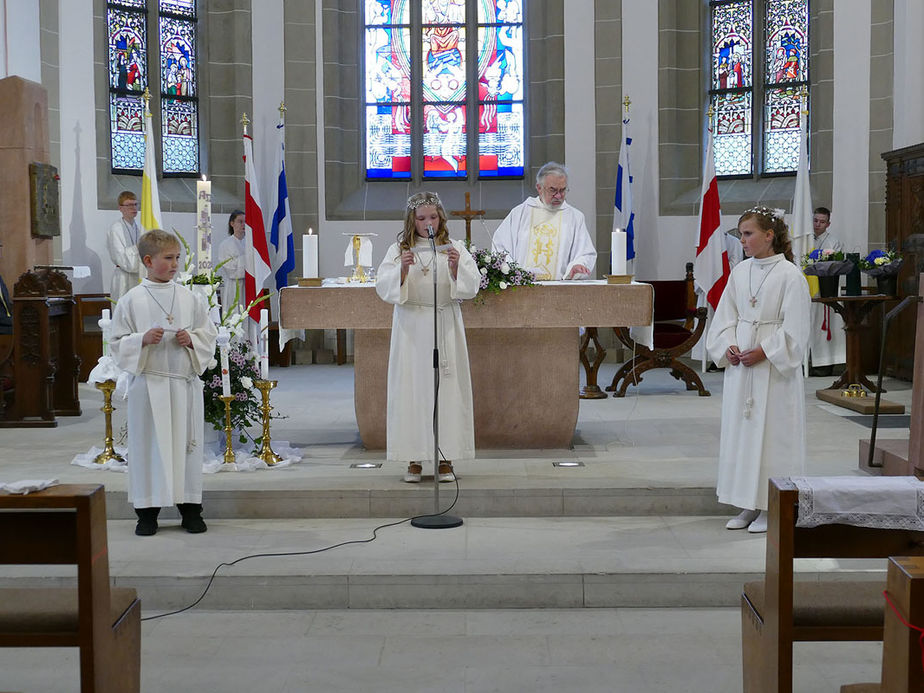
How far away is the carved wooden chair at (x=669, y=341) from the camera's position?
9.77 metres

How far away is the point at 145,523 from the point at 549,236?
12.2 feet

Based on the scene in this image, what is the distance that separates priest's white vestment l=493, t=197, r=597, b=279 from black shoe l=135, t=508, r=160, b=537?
10.7 feet

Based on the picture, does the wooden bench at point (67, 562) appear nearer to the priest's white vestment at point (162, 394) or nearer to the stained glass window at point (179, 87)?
the priest's white vestment at point (162, 394)

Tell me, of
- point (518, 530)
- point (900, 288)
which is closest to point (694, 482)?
point (518, 530)

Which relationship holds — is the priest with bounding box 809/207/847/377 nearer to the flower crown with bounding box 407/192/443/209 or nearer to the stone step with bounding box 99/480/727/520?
the stone step with bounding box 99/480/727/520

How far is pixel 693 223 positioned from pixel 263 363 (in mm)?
7532

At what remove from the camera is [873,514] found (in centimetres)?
265

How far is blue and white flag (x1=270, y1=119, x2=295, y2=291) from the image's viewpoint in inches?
486

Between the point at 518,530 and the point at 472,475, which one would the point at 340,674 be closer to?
the point at 518,530

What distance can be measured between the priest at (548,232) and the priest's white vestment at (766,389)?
232cm

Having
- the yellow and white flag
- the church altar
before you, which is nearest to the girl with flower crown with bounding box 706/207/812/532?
the church altar

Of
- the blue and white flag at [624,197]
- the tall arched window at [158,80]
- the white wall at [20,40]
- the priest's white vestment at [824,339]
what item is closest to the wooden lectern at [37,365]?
the white wall at [20,40]

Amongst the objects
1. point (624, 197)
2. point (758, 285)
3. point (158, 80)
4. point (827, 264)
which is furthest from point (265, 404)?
point (158, 80)

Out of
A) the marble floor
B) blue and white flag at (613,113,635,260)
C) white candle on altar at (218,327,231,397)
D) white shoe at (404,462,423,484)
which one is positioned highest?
blue and white flag at (613,113,635,260)
